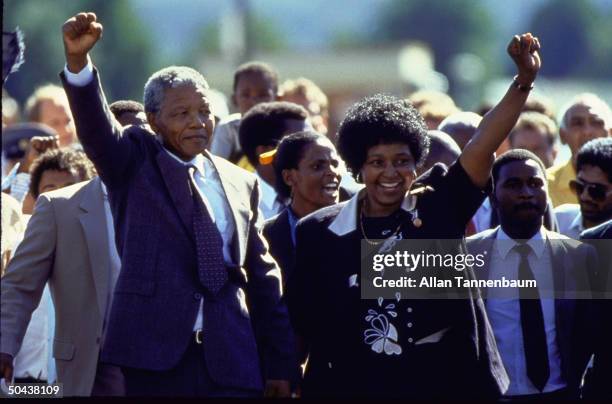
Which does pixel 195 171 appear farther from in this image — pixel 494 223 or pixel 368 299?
pixel 494 223

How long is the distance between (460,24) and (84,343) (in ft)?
306

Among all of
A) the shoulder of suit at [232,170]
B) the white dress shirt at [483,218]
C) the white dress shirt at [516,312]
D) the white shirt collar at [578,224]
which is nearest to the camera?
the shoulder of suit at [232,170]

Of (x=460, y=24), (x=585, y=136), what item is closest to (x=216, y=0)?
(x=460, y=24)

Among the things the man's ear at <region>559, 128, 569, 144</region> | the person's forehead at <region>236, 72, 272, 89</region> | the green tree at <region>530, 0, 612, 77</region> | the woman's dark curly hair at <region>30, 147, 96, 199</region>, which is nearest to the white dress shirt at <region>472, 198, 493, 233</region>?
the man's ear at <region>559, 128, 569, 144</region>

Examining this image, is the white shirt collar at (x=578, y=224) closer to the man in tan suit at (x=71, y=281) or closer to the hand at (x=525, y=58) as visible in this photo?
the hand at (x=525, y=58)

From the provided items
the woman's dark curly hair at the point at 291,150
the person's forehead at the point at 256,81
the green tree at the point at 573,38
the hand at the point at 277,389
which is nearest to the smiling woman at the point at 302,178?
Answer: the woman's dark curly hair at the point at 291,150

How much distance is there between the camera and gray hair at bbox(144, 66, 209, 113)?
7098 millimetres

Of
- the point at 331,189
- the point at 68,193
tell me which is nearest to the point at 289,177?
the point at 331,189

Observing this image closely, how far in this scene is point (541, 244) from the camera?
25.7 feet

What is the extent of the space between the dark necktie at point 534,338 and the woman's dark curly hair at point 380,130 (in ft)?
3.16

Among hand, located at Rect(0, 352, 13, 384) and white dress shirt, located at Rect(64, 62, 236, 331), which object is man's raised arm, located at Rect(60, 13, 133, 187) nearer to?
white dress shirt, located at Rect(64, 62, 236, 331)

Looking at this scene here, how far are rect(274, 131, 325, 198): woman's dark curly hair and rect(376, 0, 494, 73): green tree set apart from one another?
7834 cm

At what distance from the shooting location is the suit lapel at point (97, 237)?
7.35m

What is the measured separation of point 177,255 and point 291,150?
178cm
